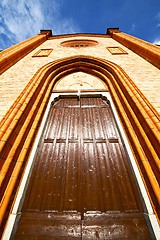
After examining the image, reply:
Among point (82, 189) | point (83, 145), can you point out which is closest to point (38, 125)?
point (83, 145)

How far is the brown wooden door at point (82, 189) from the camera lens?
4.61 feet

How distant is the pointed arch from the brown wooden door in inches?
11.4

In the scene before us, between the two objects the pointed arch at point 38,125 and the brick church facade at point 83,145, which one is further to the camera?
the pointed arch at point 38,125

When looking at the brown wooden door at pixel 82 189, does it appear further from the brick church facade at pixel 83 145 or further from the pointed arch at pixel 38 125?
the pointed arch at pixel 38 125

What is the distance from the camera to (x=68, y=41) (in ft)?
24.3

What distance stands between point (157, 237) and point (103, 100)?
120 inches

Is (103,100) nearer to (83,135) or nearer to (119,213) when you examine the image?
(83,135)

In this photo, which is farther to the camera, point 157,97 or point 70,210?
point 157,97

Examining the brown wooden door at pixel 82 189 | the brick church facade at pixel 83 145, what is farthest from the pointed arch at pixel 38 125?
the brown wooden door at pixel 82 189

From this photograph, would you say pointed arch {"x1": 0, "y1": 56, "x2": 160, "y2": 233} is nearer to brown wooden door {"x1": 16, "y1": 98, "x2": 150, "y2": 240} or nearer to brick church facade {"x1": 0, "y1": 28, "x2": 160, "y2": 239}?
brick church facade {"x1": 0, "y1": 28, "x2": 160, "y2": 239}

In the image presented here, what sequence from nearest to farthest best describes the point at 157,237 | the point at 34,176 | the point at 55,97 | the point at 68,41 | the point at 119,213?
the point at 157,237 < the point at 119,213 < the point at 34,176 < the point at 55,97 < the point at 68,41

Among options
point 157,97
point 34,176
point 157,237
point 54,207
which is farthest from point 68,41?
point 157,237

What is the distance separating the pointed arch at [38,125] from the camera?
5.37 feet

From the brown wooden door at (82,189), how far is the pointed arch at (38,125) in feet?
0.95
